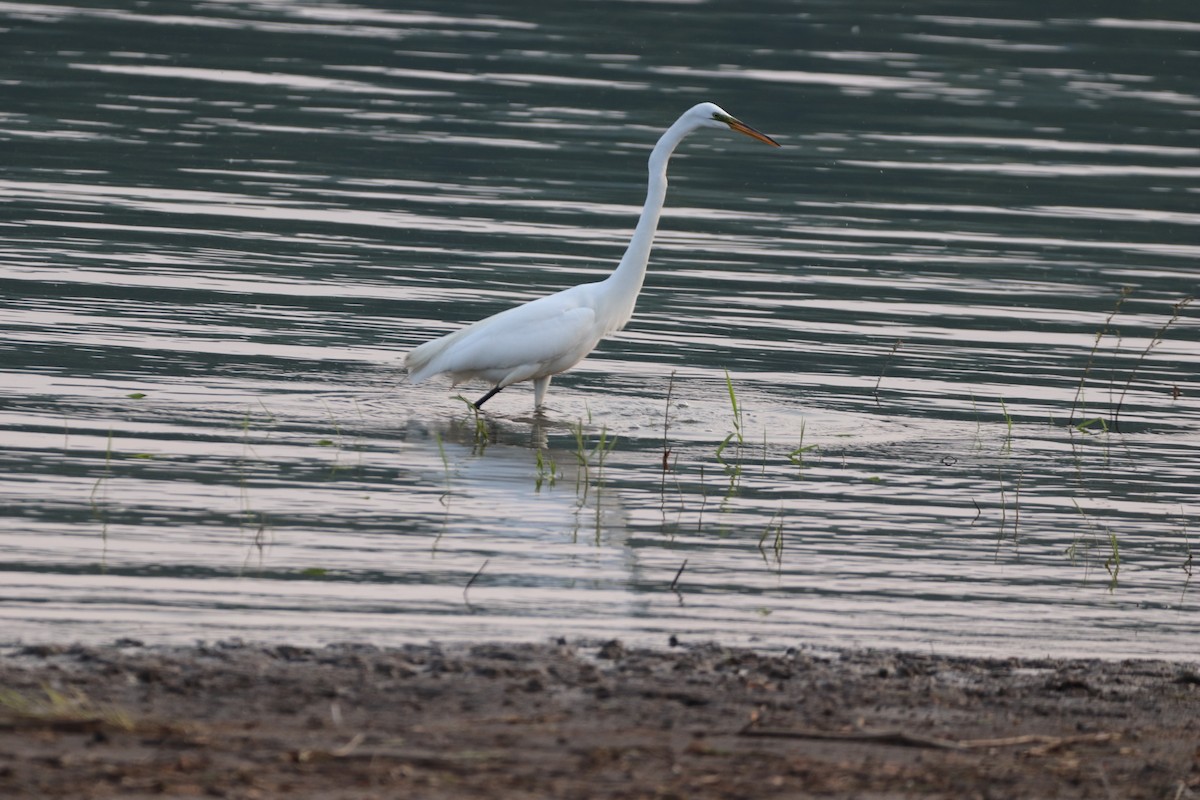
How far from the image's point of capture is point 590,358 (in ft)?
46.2

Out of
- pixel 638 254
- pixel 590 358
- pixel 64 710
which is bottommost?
pixel 590 358

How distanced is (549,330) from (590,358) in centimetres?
234

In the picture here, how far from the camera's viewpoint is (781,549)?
29.1 feet

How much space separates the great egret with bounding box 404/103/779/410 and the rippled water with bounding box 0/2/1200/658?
0.33 metres

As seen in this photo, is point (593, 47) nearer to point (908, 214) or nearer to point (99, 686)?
point (908, 214)

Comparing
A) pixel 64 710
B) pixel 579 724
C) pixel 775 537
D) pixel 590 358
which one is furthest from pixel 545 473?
pixel 64 710

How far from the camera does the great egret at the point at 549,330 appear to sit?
11727 mm

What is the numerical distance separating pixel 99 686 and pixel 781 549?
12.3 feet

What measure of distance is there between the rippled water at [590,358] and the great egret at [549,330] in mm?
328

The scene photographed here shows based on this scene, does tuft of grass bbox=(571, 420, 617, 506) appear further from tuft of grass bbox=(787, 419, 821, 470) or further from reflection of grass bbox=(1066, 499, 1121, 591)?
reflection of grass bbox=(1066, 499, 1121, 591)

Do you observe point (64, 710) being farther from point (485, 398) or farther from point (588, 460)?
point (485, 398)

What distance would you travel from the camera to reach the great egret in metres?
11.7

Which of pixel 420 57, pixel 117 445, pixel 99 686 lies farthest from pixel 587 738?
pixel 420 57

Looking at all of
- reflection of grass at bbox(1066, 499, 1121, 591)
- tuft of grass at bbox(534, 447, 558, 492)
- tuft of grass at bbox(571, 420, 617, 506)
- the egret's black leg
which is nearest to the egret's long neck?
the egret's black leg
